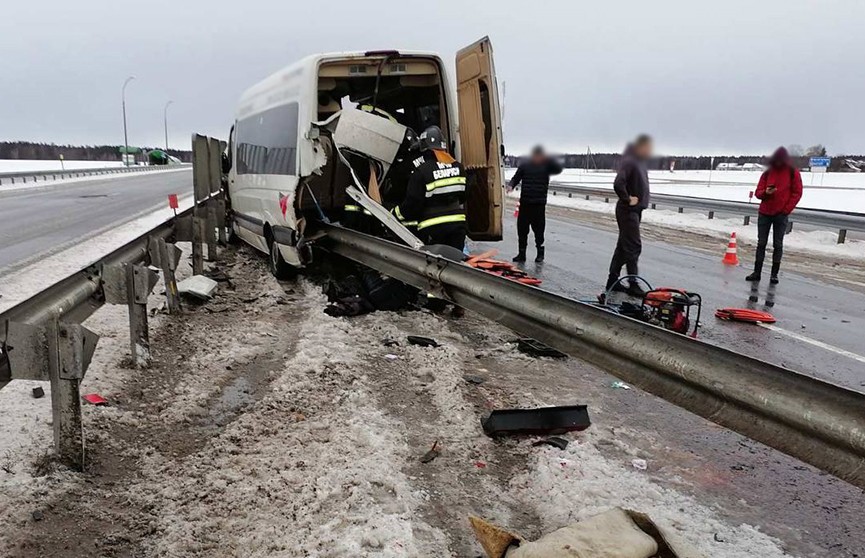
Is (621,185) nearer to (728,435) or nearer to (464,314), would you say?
(464,314)

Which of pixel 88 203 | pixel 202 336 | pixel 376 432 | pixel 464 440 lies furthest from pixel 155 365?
pixel 88 203

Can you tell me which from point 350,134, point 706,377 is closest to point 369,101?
point 350,134

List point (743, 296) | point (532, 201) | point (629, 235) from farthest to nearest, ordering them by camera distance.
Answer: point (532, 201) → point (743, 296) → point (629, 235)

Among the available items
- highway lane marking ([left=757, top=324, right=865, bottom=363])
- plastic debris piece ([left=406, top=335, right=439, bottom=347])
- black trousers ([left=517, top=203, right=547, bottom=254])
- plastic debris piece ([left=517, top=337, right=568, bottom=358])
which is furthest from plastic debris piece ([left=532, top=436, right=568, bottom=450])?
black trousers ([left=517, top=203, right=547, bottom=254])

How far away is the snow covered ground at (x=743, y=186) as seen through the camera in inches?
889

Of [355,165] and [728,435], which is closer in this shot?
[728,435]

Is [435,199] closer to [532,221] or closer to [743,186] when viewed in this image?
[532,221]

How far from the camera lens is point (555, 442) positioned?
3.57 m

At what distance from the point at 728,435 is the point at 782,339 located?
2.65 m

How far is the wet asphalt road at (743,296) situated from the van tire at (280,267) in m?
3.30

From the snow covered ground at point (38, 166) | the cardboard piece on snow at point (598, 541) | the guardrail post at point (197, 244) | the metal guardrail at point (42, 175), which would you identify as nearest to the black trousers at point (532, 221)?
the guardrail post at point (197, 244)

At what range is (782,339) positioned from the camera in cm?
608

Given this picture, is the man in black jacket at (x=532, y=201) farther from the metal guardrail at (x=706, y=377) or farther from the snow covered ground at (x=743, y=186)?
the snow covered ground at (x=743, y=186)

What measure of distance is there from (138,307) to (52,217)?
1399 centimetres
